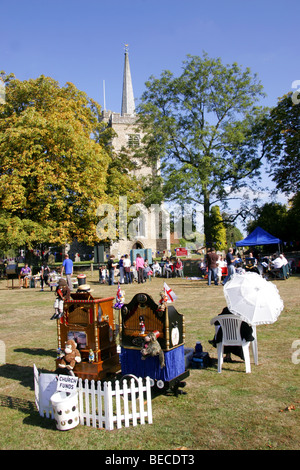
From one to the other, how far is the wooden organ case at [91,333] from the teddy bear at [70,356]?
21cm

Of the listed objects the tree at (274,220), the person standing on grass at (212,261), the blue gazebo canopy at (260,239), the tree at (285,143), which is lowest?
the person standing on grass at (212,261)

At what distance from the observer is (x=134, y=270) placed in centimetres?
2316

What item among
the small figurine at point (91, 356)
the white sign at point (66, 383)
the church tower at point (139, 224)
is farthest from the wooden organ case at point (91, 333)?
the church tower at point (139, 224)

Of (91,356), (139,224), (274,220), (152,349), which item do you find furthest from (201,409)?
(139,224)

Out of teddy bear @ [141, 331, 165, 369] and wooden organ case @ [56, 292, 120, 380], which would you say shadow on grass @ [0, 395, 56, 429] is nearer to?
wooden organ case @ [56, 292, 120, 380]

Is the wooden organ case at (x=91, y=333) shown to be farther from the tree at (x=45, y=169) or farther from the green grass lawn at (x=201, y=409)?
the tree at (x=45, y=169)

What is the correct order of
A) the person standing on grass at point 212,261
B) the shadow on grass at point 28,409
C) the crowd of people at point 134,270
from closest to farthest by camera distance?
the shadow on grass at point 28,409
the person standing on grass at point 212,261
the crowd of people at point 134,270

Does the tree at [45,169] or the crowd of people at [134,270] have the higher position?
the tree at [45,169]

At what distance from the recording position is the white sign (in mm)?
5555

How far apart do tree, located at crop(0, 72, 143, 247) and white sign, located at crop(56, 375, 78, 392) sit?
18955mm

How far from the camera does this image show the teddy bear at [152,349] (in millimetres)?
5957

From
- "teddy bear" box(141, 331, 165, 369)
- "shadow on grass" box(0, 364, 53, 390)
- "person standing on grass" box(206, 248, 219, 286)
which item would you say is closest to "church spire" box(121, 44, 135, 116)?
"person standing on grass" box(206, 248, 219, 286)
